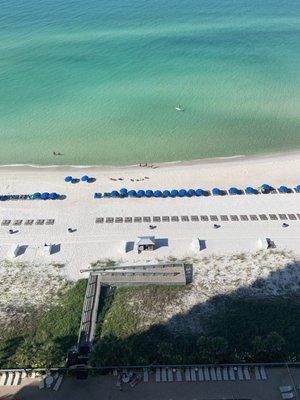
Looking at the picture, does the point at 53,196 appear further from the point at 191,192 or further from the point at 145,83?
the point at 145,83

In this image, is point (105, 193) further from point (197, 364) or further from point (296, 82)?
point (296, 82)

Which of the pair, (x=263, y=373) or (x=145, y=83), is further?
(x=145, y=83)

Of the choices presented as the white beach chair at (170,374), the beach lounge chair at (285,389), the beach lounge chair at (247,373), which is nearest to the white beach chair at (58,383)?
the white beach chair at (170,374)

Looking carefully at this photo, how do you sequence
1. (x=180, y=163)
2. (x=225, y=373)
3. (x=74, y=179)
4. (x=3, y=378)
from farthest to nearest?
(x=180, y=163) → (x=74, y=179) → (x=225, y=373) → (x=3, y=378)

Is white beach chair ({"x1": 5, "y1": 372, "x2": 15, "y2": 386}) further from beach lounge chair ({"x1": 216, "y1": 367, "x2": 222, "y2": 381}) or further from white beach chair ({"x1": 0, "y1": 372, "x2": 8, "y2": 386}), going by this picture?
beach lounge chair ({"x1": 216, "y1": 367, "x2": 222, "y2": 381})

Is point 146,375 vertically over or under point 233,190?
under

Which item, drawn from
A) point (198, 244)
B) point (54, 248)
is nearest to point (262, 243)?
point (198, 244)

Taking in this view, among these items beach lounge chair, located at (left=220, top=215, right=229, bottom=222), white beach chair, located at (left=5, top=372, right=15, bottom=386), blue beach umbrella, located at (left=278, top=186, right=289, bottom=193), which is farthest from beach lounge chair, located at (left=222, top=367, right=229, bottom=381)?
blue beach umbrella, located at (left=278, top=186, right=289, bottom=193)

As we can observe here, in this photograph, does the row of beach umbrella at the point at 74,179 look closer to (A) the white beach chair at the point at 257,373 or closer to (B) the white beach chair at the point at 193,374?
(B) the white beach chair at the point at 193,374
